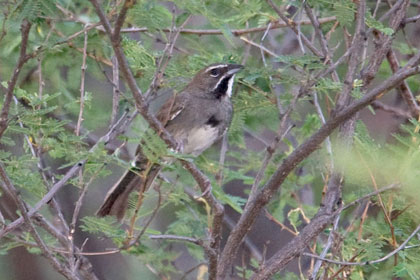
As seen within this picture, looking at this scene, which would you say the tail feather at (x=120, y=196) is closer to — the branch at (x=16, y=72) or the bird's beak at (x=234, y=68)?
the bird's beak at (x=234, y=68)

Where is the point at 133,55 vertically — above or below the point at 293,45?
above

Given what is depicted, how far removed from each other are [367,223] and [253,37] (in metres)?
2.45

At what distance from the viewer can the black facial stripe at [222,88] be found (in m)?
6.09

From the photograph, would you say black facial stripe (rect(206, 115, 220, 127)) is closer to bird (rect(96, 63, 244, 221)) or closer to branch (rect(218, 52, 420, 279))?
bird (rect(96, 63, 244, 221))

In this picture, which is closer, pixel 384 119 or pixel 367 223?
pixel 367 223

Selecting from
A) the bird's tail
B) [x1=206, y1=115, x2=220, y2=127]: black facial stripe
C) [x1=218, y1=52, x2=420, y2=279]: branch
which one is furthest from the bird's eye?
[x1=218, y1=52, x2=420, y2=279]: branch

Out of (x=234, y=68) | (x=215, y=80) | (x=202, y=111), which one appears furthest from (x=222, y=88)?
(x=234, y=68)

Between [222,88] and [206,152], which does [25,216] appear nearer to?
[222,88]

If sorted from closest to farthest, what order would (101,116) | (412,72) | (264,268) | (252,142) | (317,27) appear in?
(412,72), (264,268), (317,27), (101,116), (252,142)

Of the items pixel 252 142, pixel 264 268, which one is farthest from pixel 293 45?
pixel 264 268

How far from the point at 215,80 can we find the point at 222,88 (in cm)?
10

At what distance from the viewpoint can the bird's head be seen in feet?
19.4

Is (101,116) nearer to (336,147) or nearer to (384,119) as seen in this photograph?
(336,147)

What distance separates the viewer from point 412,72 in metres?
3.92
